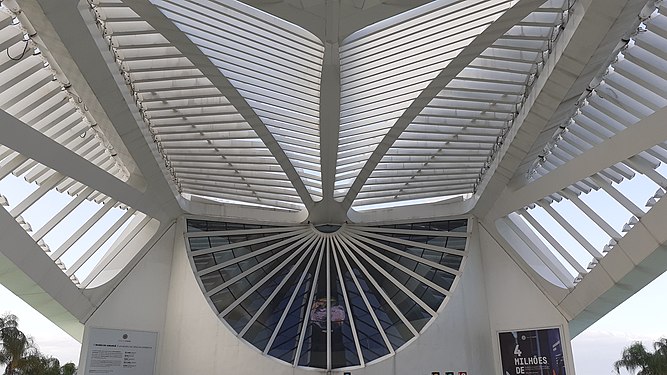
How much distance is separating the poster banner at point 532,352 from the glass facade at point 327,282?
2.51 meters

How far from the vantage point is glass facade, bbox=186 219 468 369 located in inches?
713

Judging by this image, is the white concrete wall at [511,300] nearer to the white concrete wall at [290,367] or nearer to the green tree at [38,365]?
the white concrete wall at [290,367]

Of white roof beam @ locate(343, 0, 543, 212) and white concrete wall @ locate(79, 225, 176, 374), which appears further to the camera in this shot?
white concrete wall @ locate(79, 225, 176, 374)

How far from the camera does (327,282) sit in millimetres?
19875

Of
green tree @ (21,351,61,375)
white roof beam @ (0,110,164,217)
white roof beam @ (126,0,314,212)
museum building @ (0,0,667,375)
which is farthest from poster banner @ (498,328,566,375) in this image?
green tree @ (21,351,61,375)

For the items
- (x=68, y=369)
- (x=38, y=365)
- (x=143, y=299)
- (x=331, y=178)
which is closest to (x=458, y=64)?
(x=331, y=178)

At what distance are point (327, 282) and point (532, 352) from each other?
293 inches

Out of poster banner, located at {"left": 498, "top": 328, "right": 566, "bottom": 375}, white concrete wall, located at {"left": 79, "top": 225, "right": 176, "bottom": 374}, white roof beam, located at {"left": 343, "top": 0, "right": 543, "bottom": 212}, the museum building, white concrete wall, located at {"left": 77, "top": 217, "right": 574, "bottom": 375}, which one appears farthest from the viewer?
white concrete wall, located at {"left": 77, "top": 217, "right": 574, "bottom": 375}

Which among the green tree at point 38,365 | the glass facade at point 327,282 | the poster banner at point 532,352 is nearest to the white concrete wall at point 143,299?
the glass facade at point 327,282

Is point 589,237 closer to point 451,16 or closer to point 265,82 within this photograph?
point 451,16

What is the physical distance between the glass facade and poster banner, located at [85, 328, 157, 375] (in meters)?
2.45

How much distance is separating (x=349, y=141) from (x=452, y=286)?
22.7ft

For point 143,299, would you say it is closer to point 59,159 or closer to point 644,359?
point 59,159

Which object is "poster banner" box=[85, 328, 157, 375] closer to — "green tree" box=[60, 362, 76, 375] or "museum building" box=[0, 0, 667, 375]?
"museum building" box=[0, 0, 667, 375]
